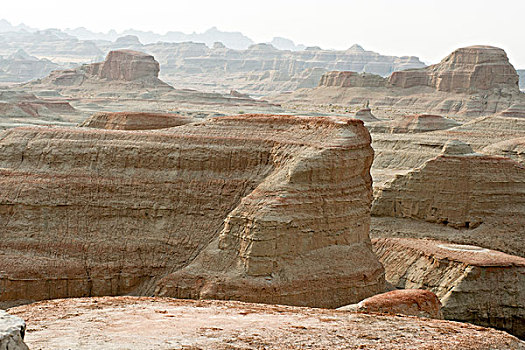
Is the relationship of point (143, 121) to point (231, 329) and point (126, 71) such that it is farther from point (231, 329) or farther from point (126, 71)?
point (126, 71)

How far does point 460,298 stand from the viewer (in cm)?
3731

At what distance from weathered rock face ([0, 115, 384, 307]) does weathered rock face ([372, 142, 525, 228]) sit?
15.2 m

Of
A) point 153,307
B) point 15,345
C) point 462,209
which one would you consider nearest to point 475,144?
point 462,209

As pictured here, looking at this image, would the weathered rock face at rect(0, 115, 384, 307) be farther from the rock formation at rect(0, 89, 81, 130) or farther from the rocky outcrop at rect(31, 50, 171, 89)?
the rocky outcrop at rect(31, 50, 171, 89)

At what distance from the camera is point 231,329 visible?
21.2 meters

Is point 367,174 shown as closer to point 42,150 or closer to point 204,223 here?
point 204,223

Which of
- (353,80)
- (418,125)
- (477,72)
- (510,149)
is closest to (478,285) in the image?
(510,149)

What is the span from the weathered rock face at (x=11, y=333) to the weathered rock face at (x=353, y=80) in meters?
147

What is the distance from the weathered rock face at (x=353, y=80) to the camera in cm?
15900

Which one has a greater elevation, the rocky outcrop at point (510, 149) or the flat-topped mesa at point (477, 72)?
the flat-topped mesa at point (477, 72)

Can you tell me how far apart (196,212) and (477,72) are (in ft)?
360

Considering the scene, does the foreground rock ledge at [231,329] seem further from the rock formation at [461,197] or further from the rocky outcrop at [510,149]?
the rocky outcrop at [510,149]

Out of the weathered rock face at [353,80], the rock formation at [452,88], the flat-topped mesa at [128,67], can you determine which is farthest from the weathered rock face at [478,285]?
the flat-topped mesa at [128,67]

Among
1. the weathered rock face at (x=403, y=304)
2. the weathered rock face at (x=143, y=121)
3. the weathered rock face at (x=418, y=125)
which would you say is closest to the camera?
the weathered rock face at (x=403, y=304)
